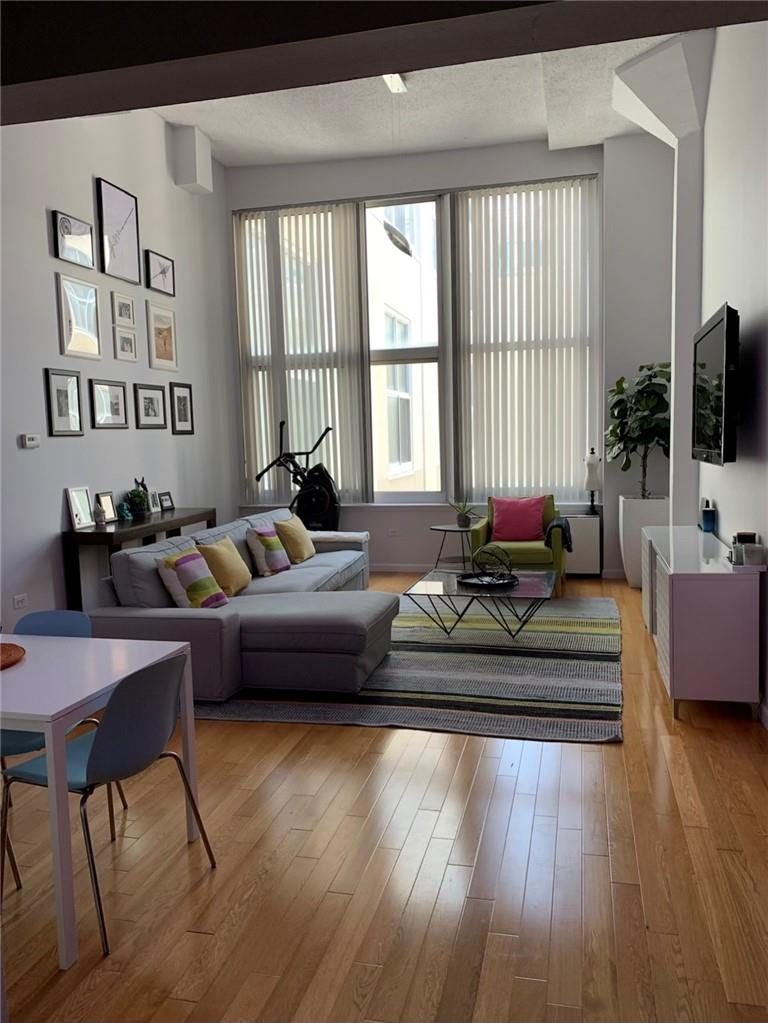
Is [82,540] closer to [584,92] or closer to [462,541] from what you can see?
[462,541]

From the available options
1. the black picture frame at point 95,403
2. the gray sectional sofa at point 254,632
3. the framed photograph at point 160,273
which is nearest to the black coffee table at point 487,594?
the gray sectional sofa at point 254,632

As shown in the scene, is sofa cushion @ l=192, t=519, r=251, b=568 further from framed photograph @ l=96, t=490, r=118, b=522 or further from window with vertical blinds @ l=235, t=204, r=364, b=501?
window with vertical blinds @ l=235, t=204, r=364, b=501

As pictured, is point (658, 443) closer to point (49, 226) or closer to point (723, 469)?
point (723, 469)

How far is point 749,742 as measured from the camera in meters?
3.39

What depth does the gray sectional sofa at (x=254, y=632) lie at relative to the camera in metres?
4.02

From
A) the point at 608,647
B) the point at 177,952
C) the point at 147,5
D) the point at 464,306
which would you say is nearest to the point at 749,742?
the point at 608,647

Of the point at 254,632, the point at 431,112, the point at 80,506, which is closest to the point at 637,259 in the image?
the point at 431,112

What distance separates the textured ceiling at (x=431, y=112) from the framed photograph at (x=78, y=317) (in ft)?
5.58

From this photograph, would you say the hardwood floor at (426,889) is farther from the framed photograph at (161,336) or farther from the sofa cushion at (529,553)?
the framed photograph at (161,336)

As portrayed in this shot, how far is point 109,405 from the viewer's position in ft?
18.9

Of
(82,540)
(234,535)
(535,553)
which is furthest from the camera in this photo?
(535,553)

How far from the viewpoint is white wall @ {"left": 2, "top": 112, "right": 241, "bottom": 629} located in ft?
15.7

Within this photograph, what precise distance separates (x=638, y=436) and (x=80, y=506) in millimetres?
4467

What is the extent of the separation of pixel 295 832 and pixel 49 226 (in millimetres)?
4310
